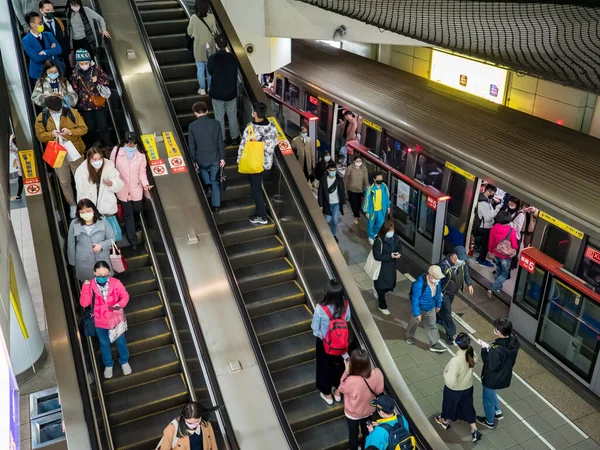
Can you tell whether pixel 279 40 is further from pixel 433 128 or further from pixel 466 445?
pixel 466 445

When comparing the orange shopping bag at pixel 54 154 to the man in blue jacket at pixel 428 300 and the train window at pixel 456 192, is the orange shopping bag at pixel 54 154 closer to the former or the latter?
the man in blue jacket at pixel 428 300

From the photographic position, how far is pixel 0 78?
7.80 meters

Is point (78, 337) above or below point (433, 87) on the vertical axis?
below

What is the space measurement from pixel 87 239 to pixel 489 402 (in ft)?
17.0

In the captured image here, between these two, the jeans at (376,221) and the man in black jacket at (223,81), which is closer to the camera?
the man in black jacket at (223,81)

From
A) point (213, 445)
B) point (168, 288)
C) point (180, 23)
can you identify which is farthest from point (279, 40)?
point (213, 445)

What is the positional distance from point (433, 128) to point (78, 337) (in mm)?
6798

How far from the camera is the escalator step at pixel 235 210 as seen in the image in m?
8.20

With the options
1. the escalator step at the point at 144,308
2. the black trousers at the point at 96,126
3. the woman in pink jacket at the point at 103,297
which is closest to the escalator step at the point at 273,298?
the escalator step at the point at 144,308

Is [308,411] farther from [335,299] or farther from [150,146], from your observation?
[150,146]

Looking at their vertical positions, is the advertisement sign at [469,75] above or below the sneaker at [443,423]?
above

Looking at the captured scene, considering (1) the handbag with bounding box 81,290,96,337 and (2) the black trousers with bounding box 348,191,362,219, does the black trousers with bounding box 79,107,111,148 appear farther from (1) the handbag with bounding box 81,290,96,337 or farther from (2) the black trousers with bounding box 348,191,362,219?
(2) the black trousers with bounding box 348,191,362,219

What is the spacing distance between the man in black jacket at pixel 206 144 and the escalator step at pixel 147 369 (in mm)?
2297

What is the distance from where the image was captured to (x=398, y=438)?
5320 millimetres
